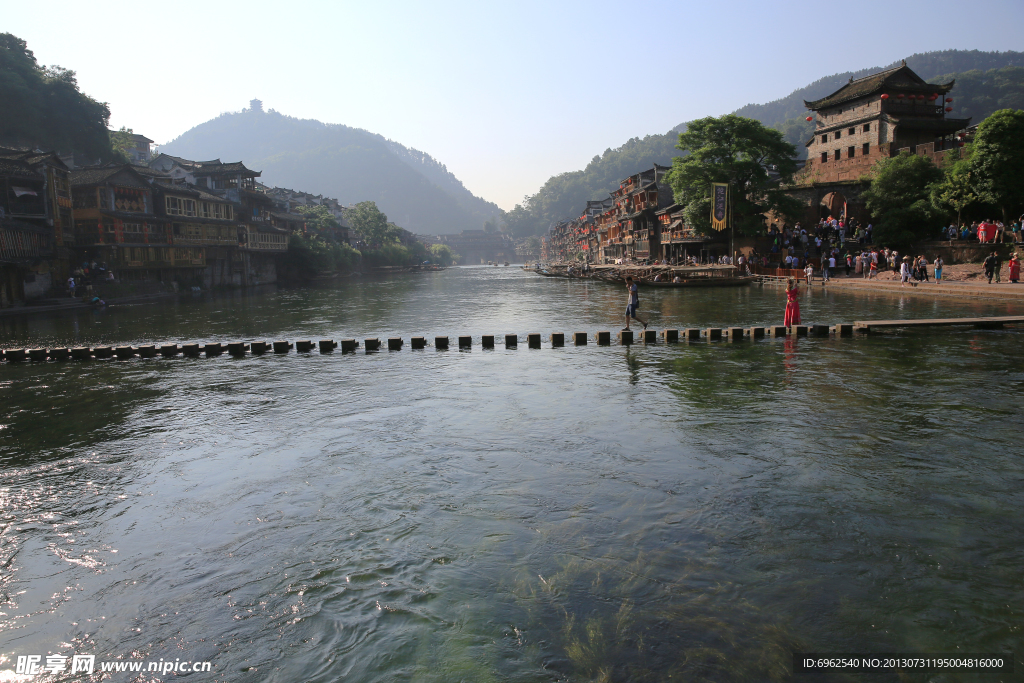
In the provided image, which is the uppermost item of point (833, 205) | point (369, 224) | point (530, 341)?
point (369, 224)

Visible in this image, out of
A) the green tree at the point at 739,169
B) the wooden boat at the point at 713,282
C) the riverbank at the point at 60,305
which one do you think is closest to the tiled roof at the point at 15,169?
the riverbank at the point at 60,305

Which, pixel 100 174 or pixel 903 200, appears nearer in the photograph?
pixel 903 200

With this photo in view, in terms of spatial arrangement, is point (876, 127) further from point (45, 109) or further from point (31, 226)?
point (45, 109)

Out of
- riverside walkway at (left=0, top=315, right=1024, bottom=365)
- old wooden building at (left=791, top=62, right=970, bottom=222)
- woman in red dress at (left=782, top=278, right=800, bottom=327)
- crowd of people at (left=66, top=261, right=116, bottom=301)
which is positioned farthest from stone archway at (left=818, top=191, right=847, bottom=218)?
crowd of people at (left=66, top=261, right=116, bottom=301)

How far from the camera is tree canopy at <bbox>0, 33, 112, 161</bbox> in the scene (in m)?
58.9

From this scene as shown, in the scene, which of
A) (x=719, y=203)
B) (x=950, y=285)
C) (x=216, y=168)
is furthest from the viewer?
(x=216, y=168)

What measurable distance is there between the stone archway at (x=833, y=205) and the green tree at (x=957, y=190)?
451 inches

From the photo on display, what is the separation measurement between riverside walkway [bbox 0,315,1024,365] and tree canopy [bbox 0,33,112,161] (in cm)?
5082

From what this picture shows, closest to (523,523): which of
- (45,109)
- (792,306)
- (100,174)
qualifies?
(792,306)

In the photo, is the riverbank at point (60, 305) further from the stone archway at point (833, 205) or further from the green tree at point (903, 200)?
the stone archway at point (833, 205)

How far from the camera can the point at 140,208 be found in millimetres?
56688

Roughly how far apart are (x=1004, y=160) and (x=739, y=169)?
2095 cm

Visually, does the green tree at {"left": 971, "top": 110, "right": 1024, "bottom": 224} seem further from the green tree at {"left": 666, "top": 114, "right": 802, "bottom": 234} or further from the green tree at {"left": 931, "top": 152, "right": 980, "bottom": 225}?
the green tree at {"left": 666, "top": 114, "right": 802, "bottom": 234}

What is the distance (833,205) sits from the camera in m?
61.1
